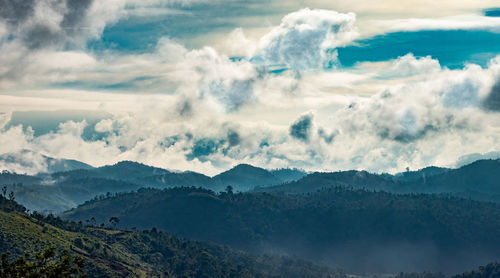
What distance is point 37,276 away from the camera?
200 metres

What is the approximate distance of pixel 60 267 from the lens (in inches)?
7835

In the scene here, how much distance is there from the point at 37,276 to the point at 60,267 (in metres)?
9.13
